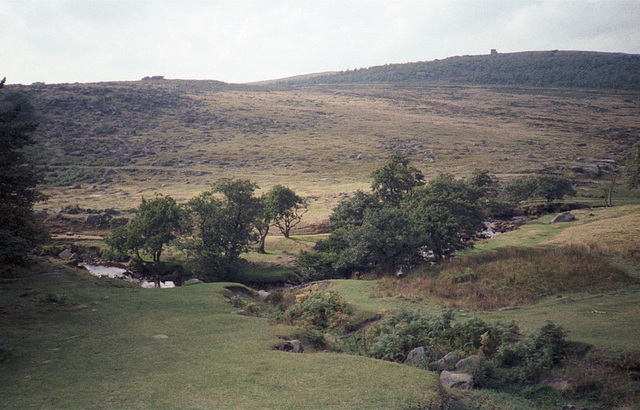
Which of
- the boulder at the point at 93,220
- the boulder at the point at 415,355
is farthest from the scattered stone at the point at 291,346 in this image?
the boulder at the point at 93,220

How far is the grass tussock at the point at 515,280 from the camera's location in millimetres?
21312

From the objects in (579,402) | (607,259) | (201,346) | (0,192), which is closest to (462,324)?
(579,402)

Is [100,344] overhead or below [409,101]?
below

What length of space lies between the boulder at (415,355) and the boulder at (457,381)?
1.34m

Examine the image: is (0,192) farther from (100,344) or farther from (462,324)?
(462,324)

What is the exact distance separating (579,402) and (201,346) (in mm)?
11244

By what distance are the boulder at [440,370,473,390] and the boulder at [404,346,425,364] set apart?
1.34m

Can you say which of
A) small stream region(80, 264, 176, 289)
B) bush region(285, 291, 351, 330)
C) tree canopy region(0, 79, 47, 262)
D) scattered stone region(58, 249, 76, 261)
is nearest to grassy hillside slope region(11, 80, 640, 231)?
scattered stone region(58, 249, 76, 261)

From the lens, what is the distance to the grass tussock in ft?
69.9

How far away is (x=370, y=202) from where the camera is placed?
45.3 metres

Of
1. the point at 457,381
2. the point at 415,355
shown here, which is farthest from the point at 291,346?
the point at 457,381

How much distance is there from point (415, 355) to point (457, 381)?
7.23ft

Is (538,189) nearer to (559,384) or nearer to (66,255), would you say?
(559,384)

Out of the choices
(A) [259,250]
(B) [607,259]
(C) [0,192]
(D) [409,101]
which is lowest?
(A) [259,250]
